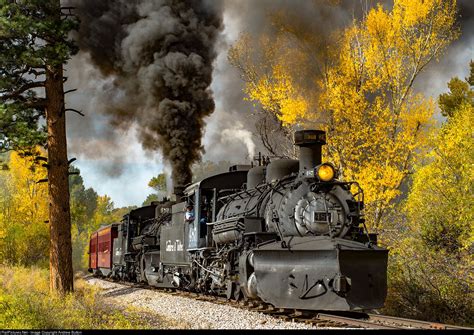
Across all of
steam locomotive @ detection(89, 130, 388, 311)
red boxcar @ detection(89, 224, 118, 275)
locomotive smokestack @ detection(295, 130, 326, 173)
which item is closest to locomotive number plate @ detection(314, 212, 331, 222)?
steam locomotive @ detection(89, 130, 388, 311)

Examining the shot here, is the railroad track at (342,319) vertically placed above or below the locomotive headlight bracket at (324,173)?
below

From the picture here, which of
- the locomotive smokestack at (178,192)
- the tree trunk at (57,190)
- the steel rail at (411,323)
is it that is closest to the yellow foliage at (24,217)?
the locomotive smokestack at (178,192)

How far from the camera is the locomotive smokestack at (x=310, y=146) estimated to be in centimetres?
1047

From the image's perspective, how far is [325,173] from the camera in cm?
1012

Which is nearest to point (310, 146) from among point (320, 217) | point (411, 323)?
point (320, 217)

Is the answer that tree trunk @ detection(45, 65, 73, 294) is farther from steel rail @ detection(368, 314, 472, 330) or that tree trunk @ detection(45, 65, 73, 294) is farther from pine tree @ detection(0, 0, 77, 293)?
steel rail @ detection(368, 314, 472, 330)

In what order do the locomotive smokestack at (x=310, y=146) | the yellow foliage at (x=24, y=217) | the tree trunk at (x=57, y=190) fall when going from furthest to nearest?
the yellow foliage at (x=24, y=217) → the tree trunk at (x=57, y=190) → the locomotive smokestack at (x=310, y=146)

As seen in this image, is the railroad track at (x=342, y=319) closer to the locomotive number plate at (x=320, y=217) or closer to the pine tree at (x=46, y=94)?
the locomotive number plate at (x=320, y=217)

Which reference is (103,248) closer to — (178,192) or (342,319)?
(178,192)

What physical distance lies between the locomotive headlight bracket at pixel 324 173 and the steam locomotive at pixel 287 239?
19mm

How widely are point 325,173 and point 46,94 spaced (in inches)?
314

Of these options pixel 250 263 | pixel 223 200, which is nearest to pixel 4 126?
pixel 223 200

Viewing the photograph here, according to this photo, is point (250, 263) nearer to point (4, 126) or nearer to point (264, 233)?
point (264, 233)

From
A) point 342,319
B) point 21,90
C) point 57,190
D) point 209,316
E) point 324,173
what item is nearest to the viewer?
point 342,319
